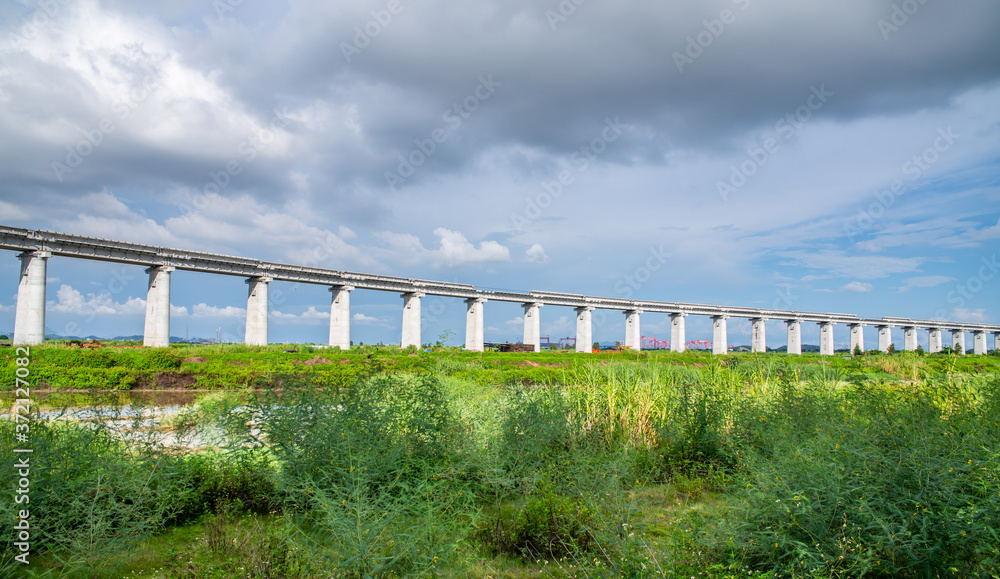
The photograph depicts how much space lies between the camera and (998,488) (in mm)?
3100

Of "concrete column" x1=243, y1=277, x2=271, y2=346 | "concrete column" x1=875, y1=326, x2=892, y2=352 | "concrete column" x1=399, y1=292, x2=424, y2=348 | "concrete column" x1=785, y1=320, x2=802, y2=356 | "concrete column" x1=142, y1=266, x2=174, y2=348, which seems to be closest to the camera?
"concrete column" x1=142, y1=266, x2=174, y2=348

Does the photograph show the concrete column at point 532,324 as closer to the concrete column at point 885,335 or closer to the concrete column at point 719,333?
the concrete column at point 719,333

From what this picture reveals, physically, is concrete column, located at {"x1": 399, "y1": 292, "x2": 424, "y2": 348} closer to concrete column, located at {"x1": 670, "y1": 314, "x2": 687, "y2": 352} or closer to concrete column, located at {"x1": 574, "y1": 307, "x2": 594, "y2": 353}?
concrete column, located at {"x1": 574, "y1": 307, "x2": 594, "y2": 353}

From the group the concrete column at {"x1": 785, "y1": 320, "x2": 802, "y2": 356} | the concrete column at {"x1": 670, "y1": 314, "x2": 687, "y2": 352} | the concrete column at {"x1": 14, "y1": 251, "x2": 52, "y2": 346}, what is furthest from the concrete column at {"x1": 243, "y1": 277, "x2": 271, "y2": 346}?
the concrete column at {"x1": 785, "y1": 320, "x2": 802, "y2": 356}

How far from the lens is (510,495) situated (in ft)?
18.3

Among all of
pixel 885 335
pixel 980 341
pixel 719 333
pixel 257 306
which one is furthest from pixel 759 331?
pixel 257 306

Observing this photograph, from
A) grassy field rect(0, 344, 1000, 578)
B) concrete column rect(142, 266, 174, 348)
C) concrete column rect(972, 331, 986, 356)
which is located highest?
concrete column rect(142, 266, 174, 348)

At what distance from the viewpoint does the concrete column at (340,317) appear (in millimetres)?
36312

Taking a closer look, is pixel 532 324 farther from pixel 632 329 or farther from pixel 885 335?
pixel 885 335

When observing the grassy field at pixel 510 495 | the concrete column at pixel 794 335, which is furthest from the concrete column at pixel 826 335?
Result: the grassy field at pixel 510 495

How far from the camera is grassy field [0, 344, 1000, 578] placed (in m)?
3.37

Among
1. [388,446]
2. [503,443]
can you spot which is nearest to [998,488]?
[503,443]

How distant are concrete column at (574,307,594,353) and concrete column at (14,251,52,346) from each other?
39.8 m

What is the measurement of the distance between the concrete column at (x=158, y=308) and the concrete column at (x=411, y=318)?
16.7 metres
